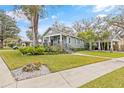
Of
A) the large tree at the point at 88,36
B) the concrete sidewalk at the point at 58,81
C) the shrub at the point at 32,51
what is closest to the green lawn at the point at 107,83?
the concrete sidewalk at the point at 58,81

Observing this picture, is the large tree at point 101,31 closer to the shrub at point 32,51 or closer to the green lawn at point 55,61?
the shrub at point 32,51

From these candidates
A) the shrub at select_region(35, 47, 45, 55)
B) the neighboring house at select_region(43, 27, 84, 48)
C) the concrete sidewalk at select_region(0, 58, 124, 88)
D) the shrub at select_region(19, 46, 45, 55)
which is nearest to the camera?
the concrete sidewalk at select_region(0, 58, 124, 88)

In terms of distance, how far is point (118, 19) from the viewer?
44.5ft

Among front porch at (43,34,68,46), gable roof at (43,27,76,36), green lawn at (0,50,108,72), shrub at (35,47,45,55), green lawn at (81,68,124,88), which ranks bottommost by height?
green lawn at (81,68,124,88)

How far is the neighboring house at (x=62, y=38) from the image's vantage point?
617 inches

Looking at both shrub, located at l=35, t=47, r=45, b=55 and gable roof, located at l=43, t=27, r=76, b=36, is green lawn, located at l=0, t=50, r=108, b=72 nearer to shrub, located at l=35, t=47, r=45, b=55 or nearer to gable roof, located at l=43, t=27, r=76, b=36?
shrub, located at l=35, t=47, r=45, b=55

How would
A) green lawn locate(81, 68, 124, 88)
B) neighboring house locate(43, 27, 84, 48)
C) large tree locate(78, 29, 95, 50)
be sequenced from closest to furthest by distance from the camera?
green lawn locate(81, 68, 124, 88), neighboring house locate(43, 27, 84, 48), large tree locate(78, 29, 95, 50)

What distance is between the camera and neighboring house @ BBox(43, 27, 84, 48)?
1568 centimetres

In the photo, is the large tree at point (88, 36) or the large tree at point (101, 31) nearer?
the large tree at point (101, 31)

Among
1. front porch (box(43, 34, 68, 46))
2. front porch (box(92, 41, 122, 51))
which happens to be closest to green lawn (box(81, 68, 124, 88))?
front porch (box(43, 34, 68, 46))

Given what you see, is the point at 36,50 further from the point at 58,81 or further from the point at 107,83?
the point at 107,83

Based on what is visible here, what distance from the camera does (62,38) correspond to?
15.9 m
